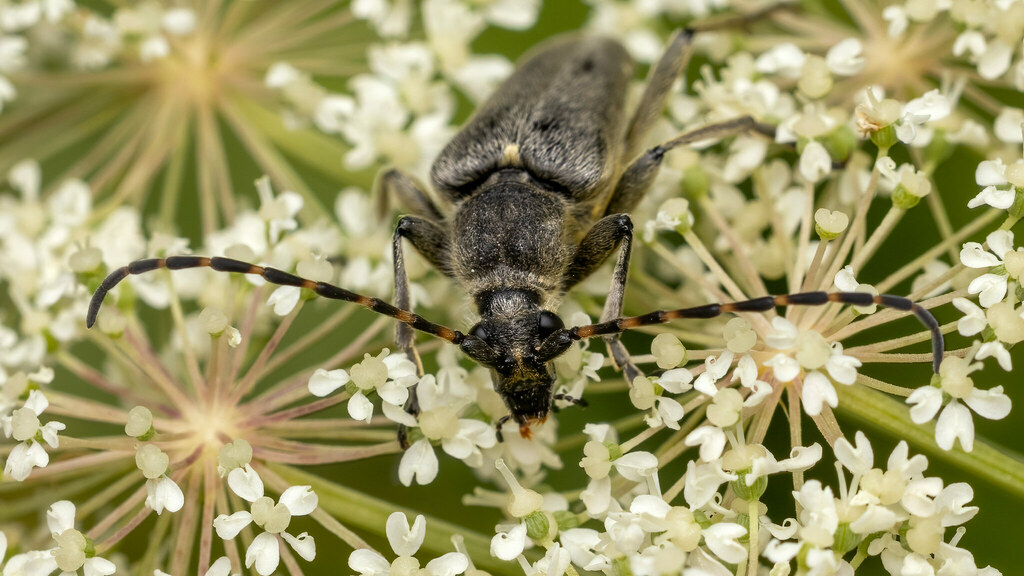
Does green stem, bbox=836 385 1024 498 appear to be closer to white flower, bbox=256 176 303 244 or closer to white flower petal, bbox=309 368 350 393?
white flower petal, bbox=309 368 350 393

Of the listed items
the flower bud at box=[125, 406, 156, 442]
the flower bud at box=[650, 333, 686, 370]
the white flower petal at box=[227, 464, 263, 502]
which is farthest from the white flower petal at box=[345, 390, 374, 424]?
the flower bud at box=[650, 333, 686, 370]

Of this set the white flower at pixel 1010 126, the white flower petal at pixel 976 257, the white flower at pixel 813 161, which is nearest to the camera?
the white flower petal at pixel 976 257

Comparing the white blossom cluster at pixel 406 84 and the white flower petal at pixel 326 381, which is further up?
the white blossom cluster at pixel 406 84

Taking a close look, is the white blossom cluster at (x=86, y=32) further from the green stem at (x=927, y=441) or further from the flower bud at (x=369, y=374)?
the green stem at (x=927, y=441)

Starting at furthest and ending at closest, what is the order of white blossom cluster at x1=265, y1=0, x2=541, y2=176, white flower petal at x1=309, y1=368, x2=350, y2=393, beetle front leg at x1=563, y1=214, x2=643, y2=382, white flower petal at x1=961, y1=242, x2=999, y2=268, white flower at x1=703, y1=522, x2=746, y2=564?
1. white blossom cluster at x1=265, y1=0, x2=541, y2=176
2. beetle front leg at x1=563, y1=214, x2=643, y2=382
3. white flower petal at x1=309, y1=368, x2=350, y2=393
4. white flower petal at x1=961, y1=242, x2=999, y2=268
5. white flower at x1=703, y1=522, x2=746, y2=564

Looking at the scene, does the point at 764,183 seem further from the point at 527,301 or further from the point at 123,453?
the point at 123,453

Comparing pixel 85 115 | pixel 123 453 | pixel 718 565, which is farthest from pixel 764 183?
pixel 85 115

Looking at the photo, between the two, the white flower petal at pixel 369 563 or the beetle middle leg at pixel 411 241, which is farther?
the beetle middle leg at pixel 411 241

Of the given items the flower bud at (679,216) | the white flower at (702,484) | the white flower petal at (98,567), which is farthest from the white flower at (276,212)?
the white flower at (702,484)
